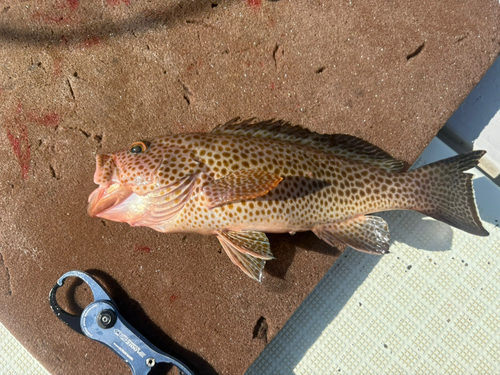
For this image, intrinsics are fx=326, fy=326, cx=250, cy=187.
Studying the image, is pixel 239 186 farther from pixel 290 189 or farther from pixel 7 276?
pixel 7 276

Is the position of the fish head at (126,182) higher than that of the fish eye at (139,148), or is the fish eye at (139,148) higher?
the fish eye at (139,148)

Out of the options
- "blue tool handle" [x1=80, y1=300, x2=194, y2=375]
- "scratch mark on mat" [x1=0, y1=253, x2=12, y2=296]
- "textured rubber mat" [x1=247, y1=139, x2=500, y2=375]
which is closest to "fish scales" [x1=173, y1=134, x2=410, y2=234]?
"textured rubber mat" [x1=247, y1=139, x2=500, y2=375]

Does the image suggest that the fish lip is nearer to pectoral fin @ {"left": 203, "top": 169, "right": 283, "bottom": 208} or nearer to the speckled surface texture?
the speckled surface texture

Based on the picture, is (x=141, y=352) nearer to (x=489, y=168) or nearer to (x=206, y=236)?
(x=206, y=236)

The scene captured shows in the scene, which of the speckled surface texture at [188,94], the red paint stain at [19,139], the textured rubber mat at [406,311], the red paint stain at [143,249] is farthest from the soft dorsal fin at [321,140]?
the red paint stain at [19,139]

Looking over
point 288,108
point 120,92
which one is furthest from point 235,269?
point 120,92

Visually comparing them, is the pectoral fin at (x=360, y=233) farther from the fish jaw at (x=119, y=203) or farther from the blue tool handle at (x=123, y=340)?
the blue tool handle at (x=123, y=340)

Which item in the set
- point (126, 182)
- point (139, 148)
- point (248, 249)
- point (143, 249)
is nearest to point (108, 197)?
point (126, 182)
